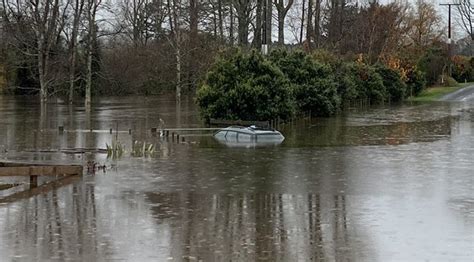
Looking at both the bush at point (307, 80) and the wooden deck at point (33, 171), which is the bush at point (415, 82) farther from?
the wooden deck at point (33, 171)

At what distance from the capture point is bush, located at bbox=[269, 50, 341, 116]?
35.4 meters

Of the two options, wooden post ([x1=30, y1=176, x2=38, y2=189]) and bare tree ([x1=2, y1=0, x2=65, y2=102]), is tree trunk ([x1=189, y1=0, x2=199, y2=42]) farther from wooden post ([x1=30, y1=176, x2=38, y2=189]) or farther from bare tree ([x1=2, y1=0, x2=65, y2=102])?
wooden post ([x1=30, y1=176, x2=38, y2=189])

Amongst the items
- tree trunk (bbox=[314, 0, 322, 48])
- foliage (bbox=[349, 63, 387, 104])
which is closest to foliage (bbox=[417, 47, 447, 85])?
tree trunk (bbox=[314, 0, 322, 48])

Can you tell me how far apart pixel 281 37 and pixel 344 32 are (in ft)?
29.9

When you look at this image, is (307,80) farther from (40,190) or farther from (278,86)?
(40,190)

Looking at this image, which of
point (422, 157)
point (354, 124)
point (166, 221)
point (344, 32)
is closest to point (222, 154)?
point (422, 157)

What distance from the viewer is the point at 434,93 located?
196 ft

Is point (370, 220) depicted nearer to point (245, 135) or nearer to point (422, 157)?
point (422, 157)

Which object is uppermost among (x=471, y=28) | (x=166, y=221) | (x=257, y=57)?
(x=471, y=28)

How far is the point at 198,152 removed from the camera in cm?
2117

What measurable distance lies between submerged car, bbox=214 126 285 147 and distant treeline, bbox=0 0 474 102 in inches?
706

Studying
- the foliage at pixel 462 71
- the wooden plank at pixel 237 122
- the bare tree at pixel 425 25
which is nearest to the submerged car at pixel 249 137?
the wooden plank at pixel 237 122

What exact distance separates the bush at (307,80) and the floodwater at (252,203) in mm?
10222

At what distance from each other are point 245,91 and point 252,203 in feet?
57.5
